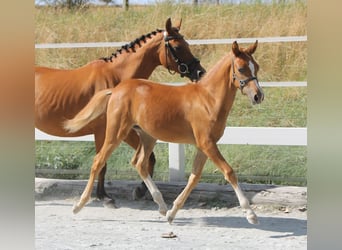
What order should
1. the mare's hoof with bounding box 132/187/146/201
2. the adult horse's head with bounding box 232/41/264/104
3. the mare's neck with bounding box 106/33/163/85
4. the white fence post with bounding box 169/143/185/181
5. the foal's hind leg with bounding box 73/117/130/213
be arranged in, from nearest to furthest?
1. the adult horse's head with bounding box 232/41/264/104
2. the foal's hind leg with bounding box 73/117/130/213
3. the mare's neck with bounding box 106/33/163/85
4. the mare's hoof with bounding box 132/187/146/201
5. the white fence post with bounding box 169/143/185/181

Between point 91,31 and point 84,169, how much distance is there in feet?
4.45

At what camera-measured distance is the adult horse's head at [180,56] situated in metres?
4.71

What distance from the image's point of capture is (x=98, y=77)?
16.6 feet

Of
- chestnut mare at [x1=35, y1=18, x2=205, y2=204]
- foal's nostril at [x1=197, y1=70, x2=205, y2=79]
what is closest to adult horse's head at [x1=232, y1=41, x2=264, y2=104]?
foal's nostril at [x1=197, y1=70, x2=205, y2=79]

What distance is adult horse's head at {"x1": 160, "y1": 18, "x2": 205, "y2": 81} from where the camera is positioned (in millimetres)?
4711

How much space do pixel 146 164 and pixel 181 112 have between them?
1.87 feet

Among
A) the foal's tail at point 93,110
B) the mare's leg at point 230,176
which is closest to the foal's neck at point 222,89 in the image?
the mare's leg at point 230,176

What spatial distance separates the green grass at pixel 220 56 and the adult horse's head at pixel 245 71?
3.65ft

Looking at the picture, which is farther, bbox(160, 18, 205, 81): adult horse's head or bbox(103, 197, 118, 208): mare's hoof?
bbox(103, 197, 118, 208): mare's hoof

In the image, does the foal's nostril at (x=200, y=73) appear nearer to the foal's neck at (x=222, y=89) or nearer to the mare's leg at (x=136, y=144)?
the foal's neck at (x=222, y=89)

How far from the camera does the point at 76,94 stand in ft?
16.7

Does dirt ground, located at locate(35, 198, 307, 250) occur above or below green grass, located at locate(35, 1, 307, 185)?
below

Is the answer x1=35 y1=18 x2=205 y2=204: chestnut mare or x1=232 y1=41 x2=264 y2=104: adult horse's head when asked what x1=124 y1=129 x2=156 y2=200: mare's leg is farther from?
x1=232 y1=41 x2=264 y2=104: adult horse's head
